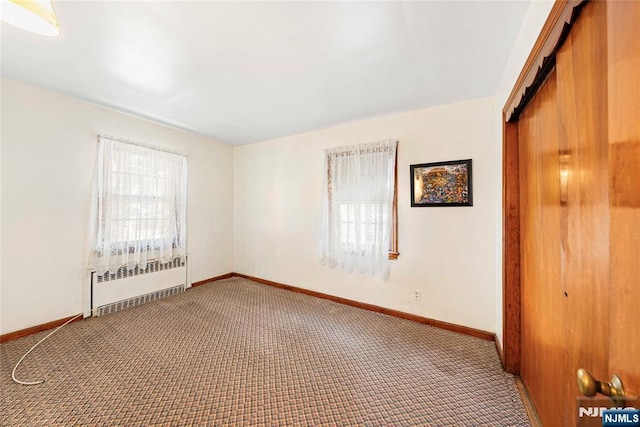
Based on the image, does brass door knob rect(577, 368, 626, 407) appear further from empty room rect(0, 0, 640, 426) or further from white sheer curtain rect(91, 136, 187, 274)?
white sheer curtain rect(91, 136, 187, 274)

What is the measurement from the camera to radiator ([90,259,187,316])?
280cm

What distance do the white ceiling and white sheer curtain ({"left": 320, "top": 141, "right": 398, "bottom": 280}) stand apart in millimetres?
581

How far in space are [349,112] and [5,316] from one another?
12.8 feet

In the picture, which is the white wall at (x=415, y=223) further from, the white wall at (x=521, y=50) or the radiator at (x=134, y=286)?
the radiator at (x=134, y=286)

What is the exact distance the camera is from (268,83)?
2.21 metres

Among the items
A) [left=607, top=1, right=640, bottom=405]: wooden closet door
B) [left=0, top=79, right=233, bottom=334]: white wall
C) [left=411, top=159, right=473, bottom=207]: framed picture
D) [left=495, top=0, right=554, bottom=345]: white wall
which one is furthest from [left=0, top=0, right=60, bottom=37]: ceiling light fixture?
[left=411, top=159, right=473, bottom=207]: framed picture

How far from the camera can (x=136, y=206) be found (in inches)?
121

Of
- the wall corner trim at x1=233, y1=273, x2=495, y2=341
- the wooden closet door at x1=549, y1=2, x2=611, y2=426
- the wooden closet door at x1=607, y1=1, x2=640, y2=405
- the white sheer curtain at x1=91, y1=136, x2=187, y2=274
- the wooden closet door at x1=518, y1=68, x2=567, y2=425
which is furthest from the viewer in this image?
the white sheer curtain at x1=91, y1=136, x2=187, y2=274

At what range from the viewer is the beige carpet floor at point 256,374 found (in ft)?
Result: 4.86

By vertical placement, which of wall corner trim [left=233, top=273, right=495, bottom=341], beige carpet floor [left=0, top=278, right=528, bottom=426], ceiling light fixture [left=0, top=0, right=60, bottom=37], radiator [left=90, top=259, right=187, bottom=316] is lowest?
beige carpet floor [left=0, top=278, right=528, bottom=426]

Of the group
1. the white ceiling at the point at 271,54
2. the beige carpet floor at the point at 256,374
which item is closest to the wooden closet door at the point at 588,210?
the beige carpet floor at the point at 256,374

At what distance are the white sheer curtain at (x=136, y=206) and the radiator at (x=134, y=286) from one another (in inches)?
4.2

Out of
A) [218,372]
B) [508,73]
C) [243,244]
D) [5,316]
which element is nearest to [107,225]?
[5,316]

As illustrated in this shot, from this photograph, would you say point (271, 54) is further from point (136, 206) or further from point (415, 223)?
point (136, 206)
